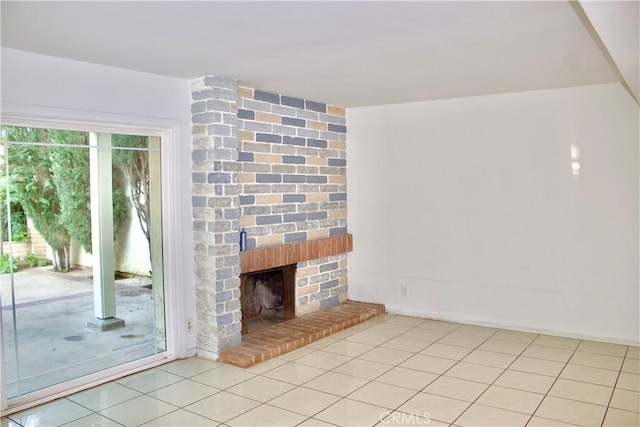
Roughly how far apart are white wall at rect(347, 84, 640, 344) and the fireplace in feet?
3.13

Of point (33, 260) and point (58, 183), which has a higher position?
point (58, 183)

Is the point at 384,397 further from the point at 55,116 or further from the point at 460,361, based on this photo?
the point at 55,116

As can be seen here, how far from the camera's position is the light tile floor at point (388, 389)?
9.85ft

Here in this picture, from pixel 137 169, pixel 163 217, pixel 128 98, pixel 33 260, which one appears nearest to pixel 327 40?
pixel 128 98

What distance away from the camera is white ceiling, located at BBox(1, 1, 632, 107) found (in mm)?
2484

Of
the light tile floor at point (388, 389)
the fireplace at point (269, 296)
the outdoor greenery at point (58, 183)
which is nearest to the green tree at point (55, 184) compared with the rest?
the outdoor greenery at point (58, 183)

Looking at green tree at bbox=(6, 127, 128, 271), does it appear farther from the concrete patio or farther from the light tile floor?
the light tile floor

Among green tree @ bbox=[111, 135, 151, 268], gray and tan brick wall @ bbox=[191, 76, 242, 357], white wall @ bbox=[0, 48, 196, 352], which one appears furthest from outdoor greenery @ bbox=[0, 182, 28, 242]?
gray and tan brick wall @ bbox=[191, 76, 242, 357]

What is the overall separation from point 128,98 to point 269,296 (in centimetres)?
249

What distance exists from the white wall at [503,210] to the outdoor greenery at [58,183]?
2.72 m

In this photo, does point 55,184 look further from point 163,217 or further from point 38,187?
point 163,217

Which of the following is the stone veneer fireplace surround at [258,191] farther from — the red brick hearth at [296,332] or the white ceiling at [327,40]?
the white ceiling at [327,40]

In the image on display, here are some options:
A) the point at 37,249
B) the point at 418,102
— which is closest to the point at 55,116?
the point at 37,249

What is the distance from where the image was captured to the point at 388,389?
11.3ft
